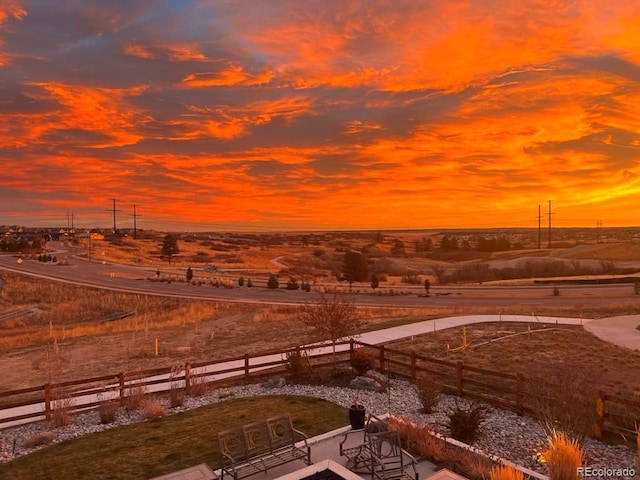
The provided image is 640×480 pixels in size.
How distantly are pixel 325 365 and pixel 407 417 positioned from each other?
5541mm

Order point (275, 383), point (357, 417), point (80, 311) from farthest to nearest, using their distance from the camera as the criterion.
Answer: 1. point (80, 311)
2. point (275, 383)
3. point (357, 417)

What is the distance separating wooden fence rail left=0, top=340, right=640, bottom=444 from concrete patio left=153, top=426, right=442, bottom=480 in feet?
14.0

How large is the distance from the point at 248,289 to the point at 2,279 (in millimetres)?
33101

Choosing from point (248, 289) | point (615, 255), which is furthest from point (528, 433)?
point (615, 255)

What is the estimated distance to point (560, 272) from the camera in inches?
3024

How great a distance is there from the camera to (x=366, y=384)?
1600 centimetres

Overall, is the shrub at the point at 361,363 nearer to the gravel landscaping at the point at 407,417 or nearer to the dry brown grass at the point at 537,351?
the gravel landscaping at the point at 407,417

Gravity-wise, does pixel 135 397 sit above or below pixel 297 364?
below

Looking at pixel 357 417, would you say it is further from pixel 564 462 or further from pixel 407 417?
pixel 564 462

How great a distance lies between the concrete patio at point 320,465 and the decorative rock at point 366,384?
14.1ft

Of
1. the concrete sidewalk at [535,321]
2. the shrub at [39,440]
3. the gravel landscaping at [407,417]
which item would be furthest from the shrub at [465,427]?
the concrete sidewalk at [535,321]

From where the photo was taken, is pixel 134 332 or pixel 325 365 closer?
pixel 325 365

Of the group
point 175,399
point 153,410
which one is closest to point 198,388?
point 175,399

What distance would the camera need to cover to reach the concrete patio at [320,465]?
8984 mm
